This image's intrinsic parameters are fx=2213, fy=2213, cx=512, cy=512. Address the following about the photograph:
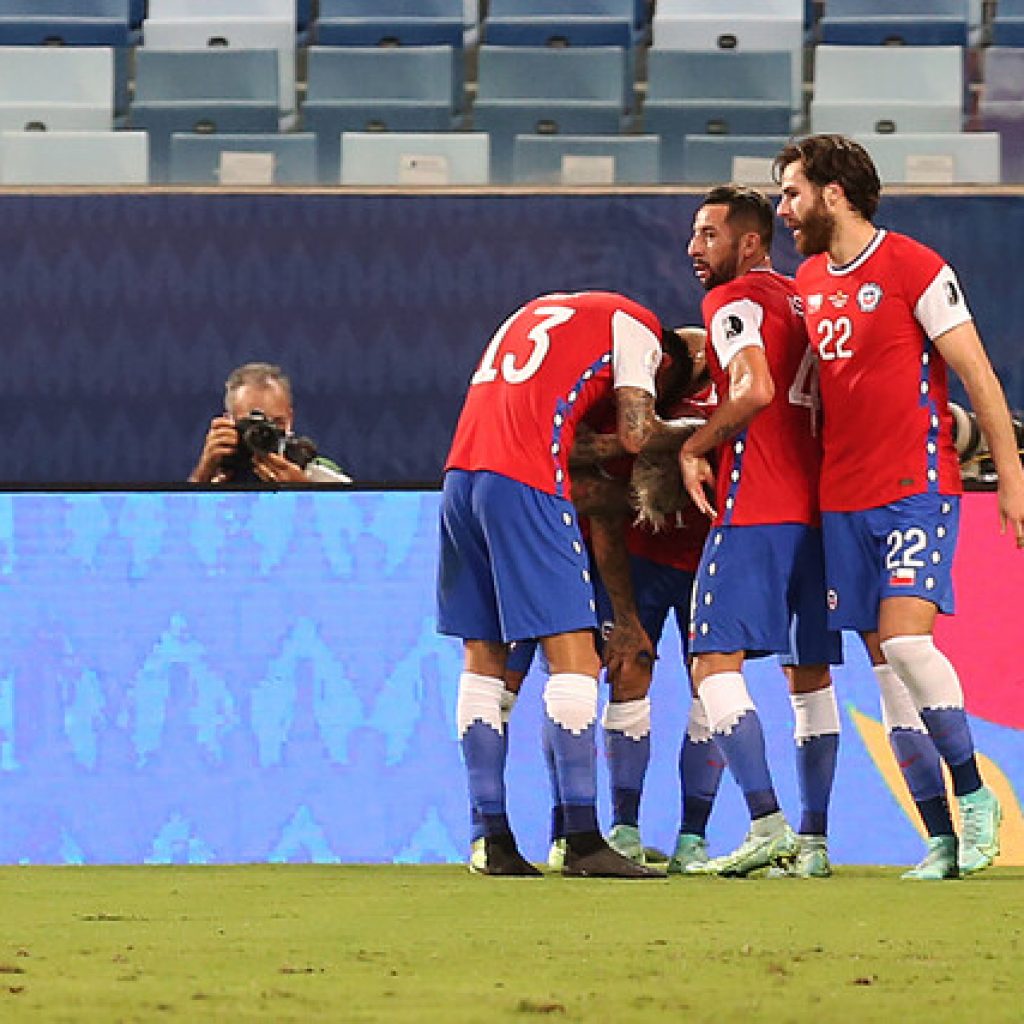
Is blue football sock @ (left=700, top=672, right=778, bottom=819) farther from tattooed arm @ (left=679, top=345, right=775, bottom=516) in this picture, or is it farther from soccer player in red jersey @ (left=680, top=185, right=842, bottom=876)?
Answer: tattooed arm @ (left=679, top=345, right=775, bottom=516)

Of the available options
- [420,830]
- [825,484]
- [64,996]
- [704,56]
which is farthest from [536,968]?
[704,56]

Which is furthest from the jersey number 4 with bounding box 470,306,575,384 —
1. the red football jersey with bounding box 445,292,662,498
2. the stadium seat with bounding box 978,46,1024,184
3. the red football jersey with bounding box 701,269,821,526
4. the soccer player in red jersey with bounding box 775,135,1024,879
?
the stadium seat with bounding box 978,46,1024,184

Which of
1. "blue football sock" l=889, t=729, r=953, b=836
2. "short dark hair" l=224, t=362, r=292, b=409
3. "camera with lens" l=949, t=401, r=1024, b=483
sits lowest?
"blue football sock" l=889, t=729, r=953, b=836

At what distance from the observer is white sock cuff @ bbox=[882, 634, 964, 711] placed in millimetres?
4648

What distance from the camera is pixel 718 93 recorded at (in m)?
9.29

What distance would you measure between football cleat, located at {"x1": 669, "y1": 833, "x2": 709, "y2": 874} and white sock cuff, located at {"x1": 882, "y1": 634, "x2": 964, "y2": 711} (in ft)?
2.42

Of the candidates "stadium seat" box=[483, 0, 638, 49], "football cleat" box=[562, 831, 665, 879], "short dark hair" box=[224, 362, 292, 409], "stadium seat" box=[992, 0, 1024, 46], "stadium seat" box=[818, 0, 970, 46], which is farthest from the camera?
"stadium seat" box=[483, 0, 638, 49]

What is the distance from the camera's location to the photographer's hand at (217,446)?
6.39 metres

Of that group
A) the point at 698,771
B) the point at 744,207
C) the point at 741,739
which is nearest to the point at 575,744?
the point at 741,739

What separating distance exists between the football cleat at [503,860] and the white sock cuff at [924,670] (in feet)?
3.00

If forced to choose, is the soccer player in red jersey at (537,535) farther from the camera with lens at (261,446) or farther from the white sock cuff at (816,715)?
the camera with lens at (261,446)

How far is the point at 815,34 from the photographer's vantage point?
33.6 feet

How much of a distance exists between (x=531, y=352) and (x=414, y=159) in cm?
372

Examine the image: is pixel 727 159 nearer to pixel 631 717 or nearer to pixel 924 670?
pixel 631 717
